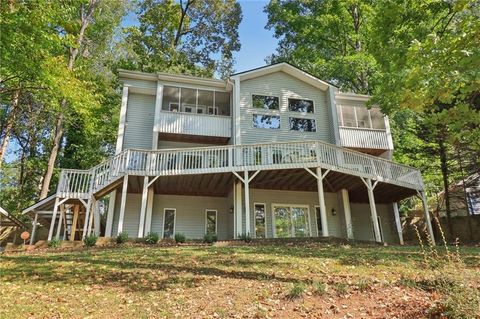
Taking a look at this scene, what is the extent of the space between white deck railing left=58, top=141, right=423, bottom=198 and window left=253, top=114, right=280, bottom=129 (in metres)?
3.35

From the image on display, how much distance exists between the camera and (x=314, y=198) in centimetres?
1841

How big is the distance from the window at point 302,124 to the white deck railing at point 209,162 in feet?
12.1

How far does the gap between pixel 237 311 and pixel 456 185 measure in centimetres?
2282

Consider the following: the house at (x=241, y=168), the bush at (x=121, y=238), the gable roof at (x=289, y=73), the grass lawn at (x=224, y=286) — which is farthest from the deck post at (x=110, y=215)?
the gable roof at (x=289, y=73)

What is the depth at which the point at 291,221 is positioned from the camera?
1781 centimetres

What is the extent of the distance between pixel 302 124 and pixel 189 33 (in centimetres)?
1849

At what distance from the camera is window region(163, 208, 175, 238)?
56.1 ft

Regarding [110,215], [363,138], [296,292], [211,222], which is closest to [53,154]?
[110,215]

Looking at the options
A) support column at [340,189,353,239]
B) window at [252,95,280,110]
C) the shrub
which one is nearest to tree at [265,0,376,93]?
window at [252,95,280,110]

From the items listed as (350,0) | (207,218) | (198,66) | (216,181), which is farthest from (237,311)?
(198,66)

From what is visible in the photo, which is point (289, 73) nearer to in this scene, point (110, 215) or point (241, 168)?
point (241, 168)

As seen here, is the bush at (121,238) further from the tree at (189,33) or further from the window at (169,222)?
the tree at (189,33)

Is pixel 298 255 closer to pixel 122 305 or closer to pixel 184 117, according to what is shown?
pixel 122 305

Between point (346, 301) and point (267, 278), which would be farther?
point (267, 278)
